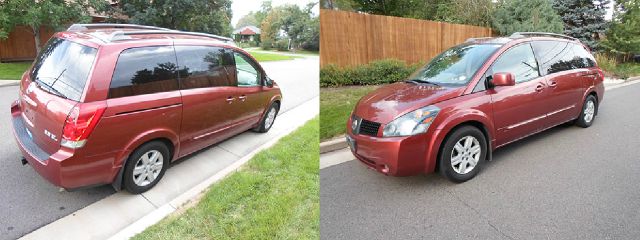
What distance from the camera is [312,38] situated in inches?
44.5

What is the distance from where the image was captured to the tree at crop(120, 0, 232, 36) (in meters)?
1.41

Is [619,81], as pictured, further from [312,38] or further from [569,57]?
[312,38]

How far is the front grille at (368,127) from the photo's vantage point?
2590 mm

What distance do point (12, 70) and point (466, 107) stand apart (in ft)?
8.79

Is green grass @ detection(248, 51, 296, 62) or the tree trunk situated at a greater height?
the tree trunk

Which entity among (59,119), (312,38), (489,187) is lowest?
(489,187)

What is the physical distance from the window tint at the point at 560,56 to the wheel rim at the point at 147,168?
3.50 m

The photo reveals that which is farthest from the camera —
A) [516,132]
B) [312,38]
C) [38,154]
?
[516,132]

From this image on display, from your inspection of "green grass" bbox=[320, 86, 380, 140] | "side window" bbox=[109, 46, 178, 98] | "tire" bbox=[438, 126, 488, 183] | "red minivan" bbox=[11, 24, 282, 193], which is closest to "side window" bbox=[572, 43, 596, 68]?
"tire" bbox=[438, 126, 488, 183]

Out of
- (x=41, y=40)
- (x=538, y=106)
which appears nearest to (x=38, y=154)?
(x=41, y=40)

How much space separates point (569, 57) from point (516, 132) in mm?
1580

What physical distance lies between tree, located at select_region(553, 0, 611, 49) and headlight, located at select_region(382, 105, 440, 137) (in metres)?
6.89

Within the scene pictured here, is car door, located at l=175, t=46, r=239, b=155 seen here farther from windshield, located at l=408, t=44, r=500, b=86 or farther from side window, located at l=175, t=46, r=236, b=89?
windshield, located at l=408, t=44, r=500, b=86

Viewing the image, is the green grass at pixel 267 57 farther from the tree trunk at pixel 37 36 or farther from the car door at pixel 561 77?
the car door at pixel 561 77
